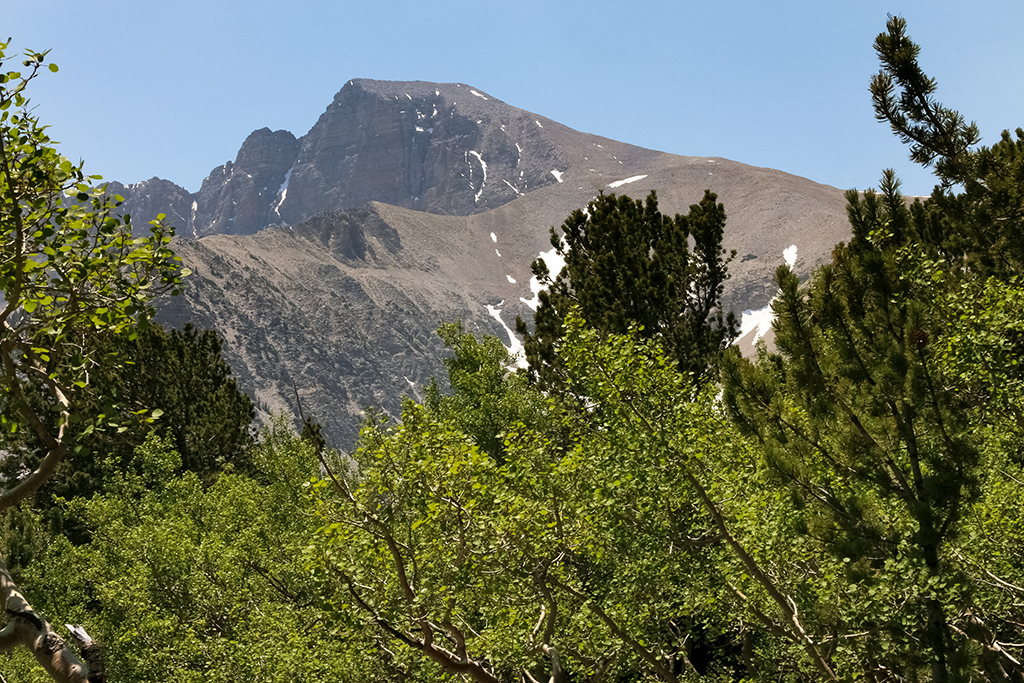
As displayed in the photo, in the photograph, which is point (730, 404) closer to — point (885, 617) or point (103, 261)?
point (885, 617)

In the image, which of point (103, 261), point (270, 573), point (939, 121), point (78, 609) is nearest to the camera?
point (103, 261)

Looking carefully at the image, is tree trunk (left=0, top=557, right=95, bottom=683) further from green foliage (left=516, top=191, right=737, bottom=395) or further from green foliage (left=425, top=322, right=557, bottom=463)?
green foliage (left=516, top=191, right=737, bottom=395)

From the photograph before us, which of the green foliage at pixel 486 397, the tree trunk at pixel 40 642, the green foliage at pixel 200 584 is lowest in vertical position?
the green foliage at pixel 200 584

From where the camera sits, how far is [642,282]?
108 feet

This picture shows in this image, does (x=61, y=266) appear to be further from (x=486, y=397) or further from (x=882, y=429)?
(x=486, y=397)

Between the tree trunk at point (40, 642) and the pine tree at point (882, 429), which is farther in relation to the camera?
the pine tree at point (882, 429)

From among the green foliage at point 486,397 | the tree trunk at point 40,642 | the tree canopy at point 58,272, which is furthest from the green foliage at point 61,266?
the green foliage at point 486,397

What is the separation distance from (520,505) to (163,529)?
1762 cm

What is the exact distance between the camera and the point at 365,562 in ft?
36.8

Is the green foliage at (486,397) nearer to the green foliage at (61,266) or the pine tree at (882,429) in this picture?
the pine tree at (882,429)

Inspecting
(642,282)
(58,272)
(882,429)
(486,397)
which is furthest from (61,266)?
(642,282)

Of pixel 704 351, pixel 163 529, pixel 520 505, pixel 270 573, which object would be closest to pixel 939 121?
pixel 520 505

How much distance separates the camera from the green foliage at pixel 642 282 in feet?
107

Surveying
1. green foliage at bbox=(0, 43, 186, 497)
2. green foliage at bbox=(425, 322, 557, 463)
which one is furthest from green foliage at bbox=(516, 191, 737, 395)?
green foliage at bbox=(0, 43, 186, 497)
